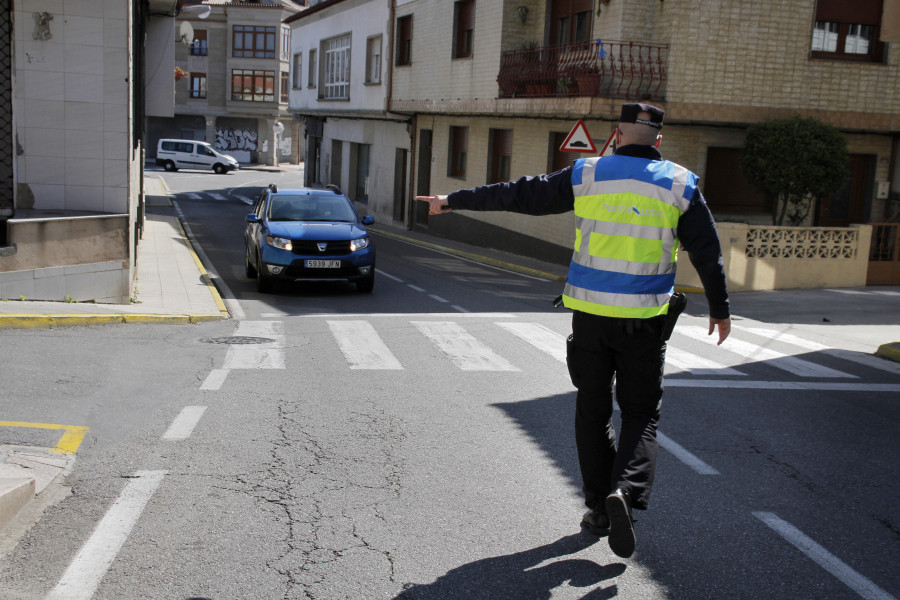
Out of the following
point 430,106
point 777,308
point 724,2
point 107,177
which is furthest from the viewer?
point 430,106

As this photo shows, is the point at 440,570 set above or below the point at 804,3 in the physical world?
below

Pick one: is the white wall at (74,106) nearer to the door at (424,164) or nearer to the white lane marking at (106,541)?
the white lane marking at (106,541)

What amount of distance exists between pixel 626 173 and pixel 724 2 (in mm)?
16008

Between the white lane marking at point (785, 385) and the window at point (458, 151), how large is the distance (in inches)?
743

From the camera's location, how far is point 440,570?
427 cm

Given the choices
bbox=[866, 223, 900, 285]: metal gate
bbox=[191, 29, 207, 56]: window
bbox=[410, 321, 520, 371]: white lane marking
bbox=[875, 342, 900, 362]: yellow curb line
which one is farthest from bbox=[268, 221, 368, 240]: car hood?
bbox=[191, 29, 207, 56]: window

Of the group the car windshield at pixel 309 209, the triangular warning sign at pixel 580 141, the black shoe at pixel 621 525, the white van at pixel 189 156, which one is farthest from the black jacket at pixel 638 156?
the white van at pixel 189 156

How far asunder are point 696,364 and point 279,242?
290 inches

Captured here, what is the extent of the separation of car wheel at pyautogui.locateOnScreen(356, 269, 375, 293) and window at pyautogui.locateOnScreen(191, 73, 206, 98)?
56.8 metres

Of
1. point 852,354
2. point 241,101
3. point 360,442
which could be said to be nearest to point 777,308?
point 852,354

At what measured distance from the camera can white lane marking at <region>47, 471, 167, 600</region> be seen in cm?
399

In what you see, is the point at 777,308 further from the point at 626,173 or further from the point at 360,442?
the point at 626,173

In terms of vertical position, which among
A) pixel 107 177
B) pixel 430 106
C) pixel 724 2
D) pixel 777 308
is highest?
pixel 724 2

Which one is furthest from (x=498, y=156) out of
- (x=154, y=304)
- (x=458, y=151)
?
(x=154, y=304)
